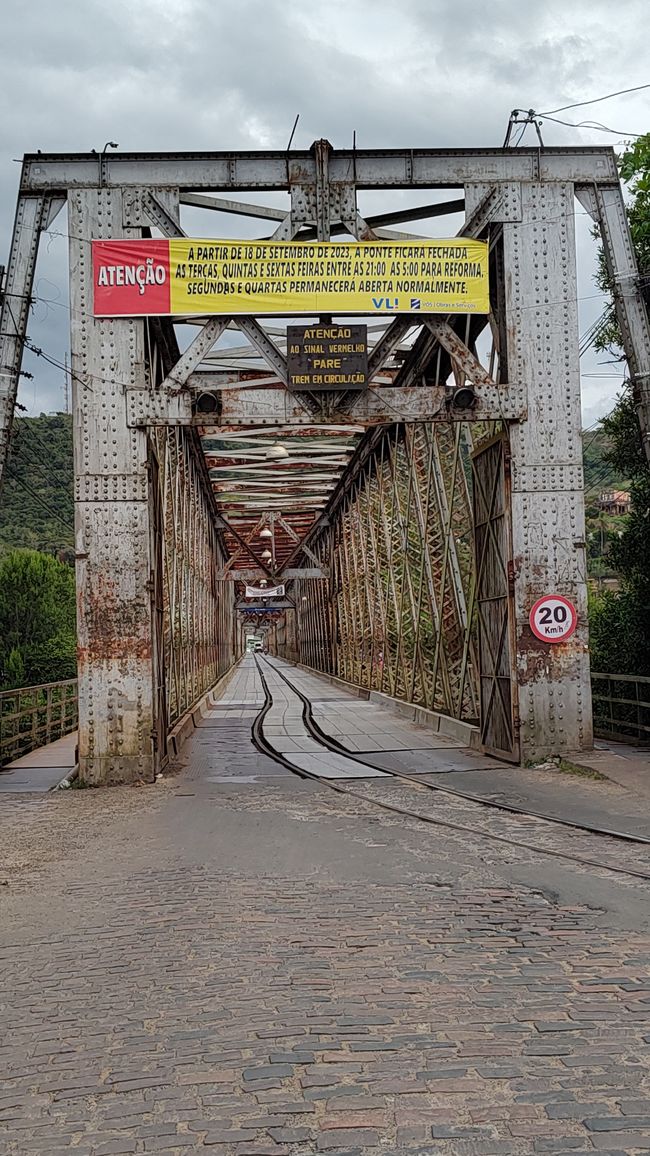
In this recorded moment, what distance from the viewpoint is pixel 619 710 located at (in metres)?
16.7

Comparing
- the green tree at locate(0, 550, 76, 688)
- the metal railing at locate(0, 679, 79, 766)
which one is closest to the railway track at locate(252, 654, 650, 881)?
the metal railing at locate(0, 679, 79, 766)

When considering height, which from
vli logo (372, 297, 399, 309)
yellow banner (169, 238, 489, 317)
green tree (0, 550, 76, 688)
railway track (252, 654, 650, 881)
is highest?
yellow banner (169, 238, 489, 317)

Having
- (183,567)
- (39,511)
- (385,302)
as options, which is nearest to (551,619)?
(385,302)

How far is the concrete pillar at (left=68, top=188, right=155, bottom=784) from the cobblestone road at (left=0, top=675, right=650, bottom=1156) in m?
3.89

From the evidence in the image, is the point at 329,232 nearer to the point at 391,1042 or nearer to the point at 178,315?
the point at 178,315

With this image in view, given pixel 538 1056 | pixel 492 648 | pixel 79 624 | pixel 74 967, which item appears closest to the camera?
pixel 538 1056

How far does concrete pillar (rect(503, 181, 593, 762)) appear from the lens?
1172 centimetres

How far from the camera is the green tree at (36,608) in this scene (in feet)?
108

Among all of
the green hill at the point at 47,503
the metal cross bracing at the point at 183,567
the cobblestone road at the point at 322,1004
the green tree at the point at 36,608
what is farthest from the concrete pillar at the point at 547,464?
the green tree at the point at 36,608

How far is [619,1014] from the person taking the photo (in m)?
4.00

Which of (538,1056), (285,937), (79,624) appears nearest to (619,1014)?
(538,1056)

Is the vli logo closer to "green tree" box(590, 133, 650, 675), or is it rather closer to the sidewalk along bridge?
the sidewalk along bridge

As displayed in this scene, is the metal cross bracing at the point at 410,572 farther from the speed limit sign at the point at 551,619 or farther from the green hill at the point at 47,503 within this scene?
the green hill at the point at 47,503

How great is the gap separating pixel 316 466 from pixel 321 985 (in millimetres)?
25500
